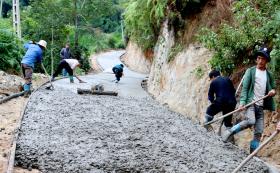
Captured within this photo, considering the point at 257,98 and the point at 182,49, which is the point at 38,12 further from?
the point at 257,98

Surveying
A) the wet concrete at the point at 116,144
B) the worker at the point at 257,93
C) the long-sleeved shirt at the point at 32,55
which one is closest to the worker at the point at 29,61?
the long-sleeved shirt at the point at 32,55

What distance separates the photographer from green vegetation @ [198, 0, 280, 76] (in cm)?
966

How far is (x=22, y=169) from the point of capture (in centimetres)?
605

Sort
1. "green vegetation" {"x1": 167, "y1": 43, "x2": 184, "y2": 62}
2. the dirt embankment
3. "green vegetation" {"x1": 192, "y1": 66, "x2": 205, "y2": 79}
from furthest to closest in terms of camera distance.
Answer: "green vegetation" {"x1": 167, "y1": 43, "x2": 184, "y2": 62}, "green vegetation" {"x1": 192, "y1": 66, "x2": 205, "y2": 79}, the dirt embankment

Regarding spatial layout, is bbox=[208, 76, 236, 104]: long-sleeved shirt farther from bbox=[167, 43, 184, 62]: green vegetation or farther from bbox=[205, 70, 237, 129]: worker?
bbox=[167, 43, 184, 62]: green vegetation

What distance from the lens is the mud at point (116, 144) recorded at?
639 cm

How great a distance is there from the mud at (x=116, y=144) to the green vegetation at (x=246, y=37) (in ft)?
6.27

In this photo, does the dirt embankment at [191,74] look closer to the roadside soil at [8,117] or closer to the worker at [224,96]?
the worker at [224,96]

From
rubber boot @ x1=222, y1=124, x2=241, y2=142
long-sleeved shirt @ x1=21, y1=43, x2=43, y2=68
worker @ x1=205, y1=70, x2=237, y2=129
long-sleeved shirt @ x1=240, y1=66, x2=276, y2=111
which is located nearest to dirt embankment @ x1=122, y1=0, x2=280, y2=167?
worker @ x1=205, y1=70, x2=237, y2=129

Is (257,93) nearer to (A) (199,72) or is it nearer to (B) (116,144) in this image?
(B) (116,144)

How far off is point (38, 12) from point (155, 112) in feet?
79.6

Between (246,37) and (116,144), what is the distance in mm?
4501

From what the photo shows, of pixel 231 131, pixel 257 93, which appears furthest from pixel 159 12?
pixel 257 93

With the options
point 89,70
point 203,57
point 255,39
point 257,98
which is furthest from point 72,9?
point 257,98
